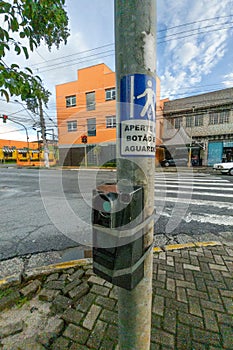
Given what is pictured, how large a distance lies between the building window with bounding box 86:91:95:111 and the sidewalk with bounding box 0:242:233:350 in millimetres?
22355

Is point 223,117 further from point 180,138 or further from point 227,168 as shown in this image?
point 227,168

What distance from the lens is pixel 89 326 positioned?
1.60m

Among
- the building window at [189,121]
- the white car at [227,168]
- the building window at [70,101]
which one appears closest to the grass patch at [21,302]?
the white car at [227,168]

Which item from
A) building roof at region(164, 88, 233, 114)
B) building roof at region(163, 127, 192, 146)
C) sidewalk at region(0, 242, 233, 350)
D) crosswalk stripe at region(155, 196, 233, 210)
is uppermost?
building roof at region(164, 88, 233, 114)

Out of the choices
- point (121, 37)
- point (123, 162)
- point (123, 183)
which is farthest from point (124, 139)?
point (121, 37)

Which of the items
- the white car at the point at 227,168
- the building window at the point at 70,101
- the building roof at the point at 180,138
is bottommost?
the white car at the point at 227,168

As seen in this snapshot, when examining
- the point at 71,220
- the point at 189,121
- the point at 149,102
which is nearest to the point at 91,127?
the point at 189,121

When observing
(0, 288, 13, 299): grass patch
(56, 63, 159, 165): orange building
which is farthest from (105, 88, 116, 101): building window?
(0, 288, 13, 299): grass patch

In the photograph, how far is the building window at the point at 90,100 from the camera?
22219mm

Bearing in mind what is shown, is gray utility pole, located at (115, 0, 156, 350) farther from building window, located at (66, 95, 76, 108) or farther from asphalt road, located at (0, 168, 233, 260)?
building window, located at (66, 95, 76, 108)

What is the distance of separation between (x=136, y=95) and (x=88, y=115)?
77.4 feet

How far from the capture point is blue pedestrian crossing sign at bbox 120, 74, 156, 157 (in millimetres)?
888

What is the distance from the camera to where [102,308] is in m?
1.79

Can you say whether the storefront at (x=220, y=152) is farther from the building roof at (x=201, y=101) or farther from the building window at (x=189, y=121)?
the building roof at (x=201, y=101)
